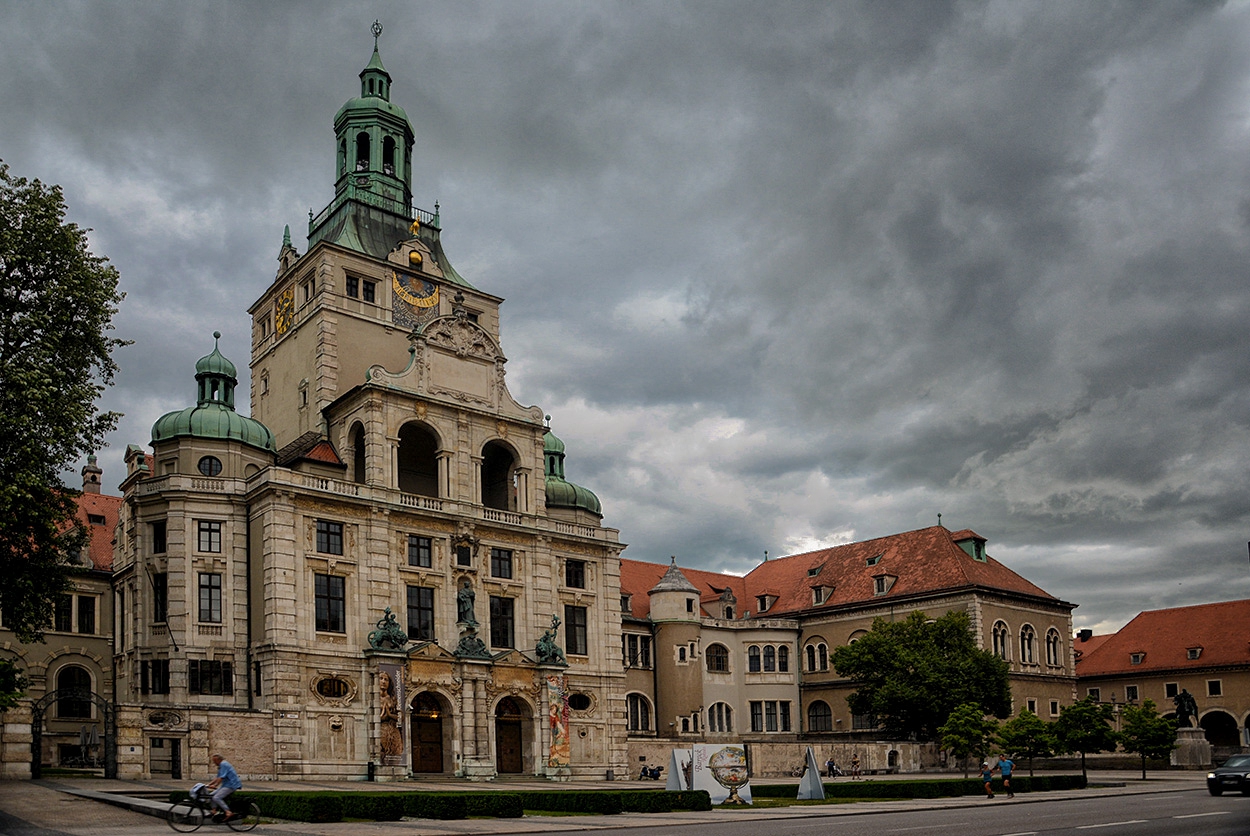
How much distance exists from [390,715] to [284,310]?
1039 inches

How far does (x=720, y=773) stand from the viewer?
3881 cm

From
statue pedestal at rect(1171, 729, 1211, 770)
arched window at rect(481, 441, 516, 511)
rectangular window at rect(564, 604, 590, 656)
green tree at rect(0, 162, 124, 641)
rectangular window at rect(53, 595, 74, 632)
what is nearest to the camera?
green tree at rect(0, 162, 124, 641)

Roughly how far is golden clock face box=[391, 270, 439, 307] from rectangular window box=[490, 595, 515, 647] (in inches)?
736

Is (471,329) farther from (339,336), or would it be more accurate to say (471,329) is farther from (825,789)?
(825,789)

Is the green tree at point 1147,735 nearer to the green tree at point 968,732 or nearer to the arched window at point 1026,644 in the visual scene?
the green tree at point 968,732

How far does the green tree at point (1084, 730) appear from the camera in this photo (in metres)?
57.8

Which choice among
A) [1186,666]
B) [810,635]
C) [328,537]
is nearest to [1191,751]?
[1186,666]

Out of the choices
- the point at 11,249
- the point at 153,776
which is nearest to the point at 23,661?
the point at 153,776

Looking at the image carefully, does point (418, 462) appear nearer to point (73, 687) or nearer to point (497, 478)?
point (497, 478)

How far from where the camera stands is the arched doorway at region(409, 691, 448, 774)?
56.3m

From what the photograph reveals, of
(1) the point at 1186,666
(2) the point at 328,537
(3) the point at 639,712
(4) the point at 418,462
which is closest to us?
(2) the point at 328,537

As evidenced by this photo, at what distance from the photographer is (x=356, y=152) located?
72000 millimetres

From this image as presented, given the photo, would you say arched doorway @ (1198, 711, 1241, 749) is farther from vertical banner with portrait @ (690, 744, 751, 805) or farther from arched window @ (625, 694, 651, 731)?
vertical banner with portrait @ (690, 744, 751, 805)

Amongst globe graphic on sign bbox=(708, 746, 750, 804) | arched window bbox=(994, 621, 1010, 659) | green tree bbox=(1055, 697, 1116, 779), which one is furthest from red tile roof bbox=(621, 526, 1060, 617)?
globe graphic on sign bbox=(708, 746, 750, 804)
